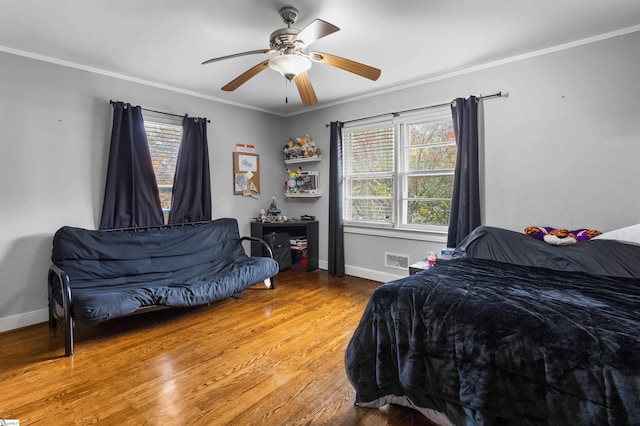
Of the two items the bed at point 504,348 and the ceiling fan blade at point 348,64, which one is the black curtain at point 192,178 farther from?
the bed at point 504,348

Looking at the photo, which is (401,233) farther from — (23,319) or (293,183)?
(23,319)

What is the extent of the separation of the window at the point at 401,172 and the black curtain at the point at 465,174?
9.0 inches

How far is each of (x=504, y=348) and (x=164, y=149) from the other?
3.78 m

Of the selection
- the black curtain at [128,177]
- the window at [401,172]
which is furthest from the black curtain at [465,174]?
the black curtain at [128,177]

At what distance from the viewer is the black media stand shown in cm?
450

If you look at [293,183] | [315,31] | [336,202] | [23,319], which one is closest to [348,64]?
[315,31]

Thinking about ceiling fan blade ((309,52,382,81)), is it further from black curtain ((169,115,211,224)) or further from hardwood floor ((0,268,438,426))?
black curtain ((169,115,211,224))

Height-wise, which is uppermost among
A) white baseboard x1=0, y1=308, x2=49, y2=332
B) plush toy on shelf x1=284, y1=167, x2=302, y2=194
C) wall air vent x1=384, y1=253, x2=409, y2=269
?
plush toy on shelf x1=284, y1=167, x2=302, y2=194

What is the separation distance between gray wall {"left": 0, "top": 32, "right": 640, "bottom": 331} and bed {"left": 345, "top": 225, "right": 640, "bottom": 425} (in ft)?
2.94

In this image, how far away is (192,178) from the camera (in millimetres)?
3932

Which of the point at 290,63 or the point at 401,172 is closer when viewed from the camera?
the point at 290,63

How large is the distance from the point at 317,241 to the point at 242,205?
1.21 m

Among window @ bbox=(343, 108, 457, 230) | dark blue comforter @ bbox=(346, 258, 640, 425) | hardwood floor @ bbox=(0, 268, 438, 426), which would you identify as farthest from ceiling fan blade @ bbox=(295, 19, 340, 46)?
hardwood floor @ bbox=(0, 268, 438, 426)

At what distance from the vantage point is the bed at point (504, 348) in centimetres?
115
